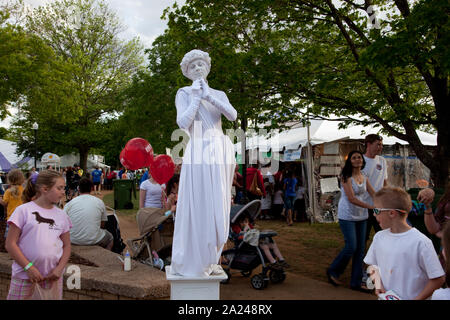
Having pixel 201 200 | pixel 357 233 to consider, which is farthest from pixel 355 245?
pixel 201 200

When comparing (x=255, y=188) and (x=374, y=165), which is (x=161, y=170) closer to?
(x=374, y=165)

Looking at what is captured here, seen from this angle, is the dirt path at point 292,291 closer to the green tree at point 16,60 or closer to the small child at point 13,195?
the small child at point 13,195

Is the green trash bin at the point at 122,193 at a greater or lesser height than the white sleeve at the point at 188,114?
lesser

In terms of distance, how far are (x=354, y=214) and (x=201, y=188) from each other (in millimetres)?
2680

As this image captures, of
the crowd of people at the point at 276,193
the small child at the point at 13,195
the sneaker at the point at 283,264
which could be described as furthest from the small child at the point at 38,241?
the crowd of people at the point at 276,193

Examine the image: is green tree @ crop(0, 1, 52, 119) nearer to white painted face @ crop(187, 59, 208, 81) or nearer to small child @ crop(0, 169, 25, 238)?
small child @ crop(0, 169, 25, 238)

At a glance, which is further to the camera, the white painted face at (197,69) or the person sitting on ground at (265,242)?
the person sitting on ground at (265,242)

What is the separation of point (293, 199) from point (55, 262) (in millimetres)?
10875

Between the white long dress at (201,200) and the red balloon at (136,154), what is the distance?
4382mm

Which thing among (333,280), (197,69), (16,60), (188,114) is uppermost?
(16,60)

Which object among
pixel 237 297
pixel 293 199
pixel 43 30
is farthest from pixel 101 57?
pixel 237 297

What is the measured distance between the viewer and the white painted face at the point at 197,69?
379 cm

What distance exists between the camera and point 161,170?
765 centimetres

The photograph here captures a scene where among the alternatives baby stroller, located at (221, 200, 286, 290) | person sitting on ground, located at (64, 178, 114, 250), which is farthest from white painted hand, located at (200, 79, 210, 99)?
person sitting on ground, located at (64, 178, 114, 250)
